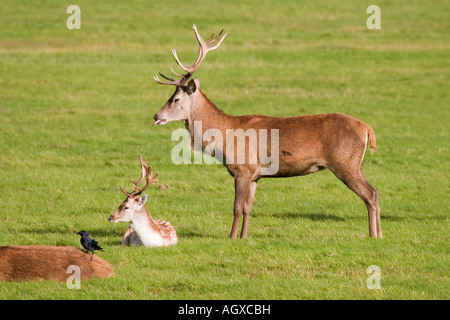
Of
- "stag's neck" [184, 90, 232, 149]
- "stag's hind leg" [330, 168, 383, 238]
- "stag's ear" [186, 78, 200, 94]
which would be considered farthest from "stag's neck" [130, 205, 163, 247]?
"stag's hind leg" [330, 168, 383, 238]

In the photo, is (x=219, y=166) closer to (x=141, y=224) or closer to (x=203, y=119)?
(x=203, y=119)

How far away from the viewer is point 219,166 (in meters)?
17.8

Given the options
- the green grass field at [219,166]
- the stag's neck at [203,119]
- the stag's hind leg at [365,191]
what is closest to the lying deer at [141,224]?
the green grass field at [219,166]

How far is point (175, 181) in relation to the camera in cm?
1592

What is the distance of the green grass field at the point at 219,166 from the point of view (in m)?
9.77

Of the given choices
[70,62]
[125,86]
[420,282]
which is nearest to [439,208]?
[420,282]

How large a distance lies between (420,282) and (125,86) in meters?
18.0

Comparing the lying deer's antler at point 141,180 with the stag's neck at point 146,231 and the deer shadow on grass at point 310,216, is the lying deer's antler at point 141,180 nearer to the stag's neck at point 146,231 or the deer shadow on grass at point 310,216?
the stag's neck at point 146,231

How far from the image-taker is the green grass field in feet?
32.0

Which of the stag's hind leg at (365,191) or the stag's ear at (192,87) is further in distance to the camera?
the stag's ear at (192,87)

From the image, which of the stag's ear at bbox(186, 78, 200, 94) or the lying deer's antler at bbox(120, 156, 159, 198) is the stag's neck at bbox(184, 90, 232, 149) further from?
the lying deer's antler at bbox(120, 156, 159, 198)

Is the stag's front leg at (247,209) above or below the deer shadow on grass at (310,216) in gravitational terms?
above

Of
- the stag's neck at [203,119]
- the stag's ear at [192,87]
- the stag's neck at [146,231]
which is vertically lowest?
the stag's neck at [146,231]

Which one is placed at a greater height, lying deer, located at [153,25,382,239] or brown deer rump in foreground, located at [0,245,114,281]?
lying deer, located at [153,25,382,239]
